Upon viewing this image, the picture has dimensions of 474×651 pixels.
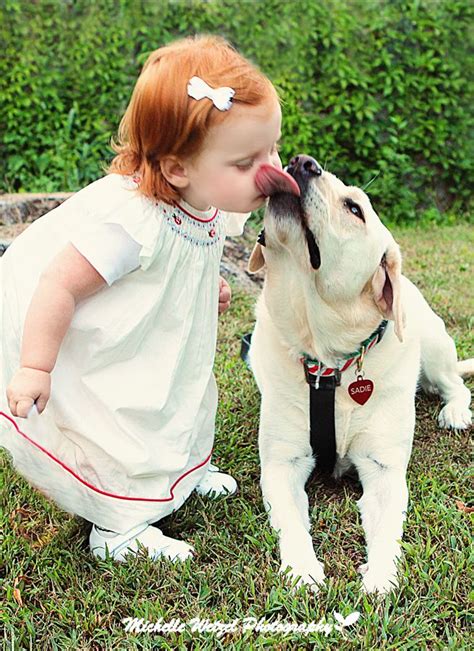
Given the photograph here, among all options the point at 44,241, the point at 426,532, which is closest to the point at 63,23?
the point at 44,241

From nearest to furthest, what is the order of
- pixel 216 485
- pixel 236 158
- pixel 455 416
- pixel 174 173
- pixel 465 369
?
pixel 236 158
pixel 174 173
pixel 216 485
pixel 455 416
pixel 465 369

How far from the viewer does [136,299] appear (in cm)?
241

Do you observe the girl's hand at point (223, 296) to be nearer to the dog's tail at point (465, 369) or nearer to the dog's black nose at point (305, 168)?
the dog's black nose at point (305, 168)

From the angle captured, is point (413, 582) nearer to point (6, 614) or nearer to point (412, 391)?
point (412, 391)

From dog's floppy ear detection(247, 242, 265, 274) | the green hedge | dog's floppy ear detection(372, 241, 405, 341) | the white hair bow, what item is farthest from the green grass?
the green hedge

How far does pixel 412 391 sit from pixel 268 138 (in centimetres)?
115

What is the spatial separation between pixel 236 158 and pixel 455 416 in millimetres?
1693

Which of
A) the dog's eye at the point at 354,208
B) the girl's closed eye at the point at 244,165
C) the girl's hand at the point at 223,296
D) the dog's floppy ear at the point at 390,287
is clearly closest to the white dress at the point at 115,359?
the girl's closed eye at the point at 244,165

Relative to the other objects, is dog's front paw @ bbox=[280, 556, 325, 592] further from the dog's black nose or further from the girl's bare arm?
the dog's black nose

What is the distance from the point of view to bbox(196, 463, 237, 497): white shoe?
9.33 ft

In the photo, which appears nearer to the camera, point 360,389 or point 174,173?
point 174,173

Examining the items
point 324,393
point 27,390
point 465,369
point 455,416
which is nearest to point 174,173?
point 27,390

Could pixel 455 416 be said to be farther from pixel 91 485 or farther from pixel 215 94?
pixel 215 94

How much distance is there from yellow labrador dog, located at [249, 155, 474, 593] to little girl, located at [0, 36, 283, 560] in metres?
0.20
